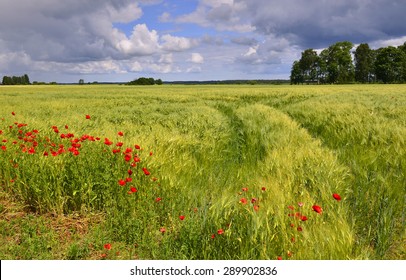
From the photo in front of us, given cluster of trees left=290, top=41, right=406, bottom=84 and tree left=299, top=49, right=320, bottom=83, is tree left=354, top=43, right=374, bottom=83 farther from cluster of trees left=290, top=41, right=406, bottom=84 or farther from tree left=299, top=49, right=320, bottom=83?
tree left=299, top=49, right=320, bottom=83

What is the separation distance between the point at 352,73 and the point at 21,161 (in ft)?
301

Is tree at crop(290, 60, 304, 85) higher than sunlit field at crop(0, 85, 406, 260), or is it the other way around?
tree at crop(290, 60, 304, 85)

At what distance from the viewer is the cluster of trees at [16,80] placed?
110938 mm

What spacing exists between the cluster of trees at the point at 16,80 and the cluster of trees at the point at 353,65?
355 feet

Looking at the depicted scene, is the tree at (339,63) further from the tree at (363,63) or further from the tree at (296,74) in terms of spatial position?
the tree at (296,74)

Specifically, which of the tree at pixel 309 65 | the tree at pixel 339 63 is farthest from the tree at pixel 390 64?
the tree at pixel 309 65

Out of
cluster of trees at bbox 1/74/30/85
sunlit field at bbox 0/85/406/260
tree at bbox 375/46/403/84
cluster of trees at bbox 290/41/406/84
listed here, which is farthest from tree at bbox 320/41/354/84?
cluster of trees at bbox 1/74/30/85

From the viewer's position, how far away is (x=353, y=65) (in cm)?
8131

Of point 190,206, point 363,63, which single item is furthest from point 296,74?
point 190,206

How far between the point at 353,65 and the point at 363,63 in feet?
16.3

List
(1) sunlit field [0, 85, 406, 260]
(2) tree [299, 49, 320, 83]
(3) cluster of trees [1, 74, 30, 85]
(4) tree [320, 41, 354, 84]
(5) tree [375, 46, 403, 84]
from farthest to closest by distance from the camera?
(3) cluster of trees [1, 74, 30, 85], (2) tree [299, 49, 320, 83], (4) tree [320, 41, 354, 84], (5) tree [375, 46, 403, 84], (1) sunlit field [0, 85, 406, 260]

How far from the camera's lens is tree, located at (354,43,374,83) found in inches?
3292
